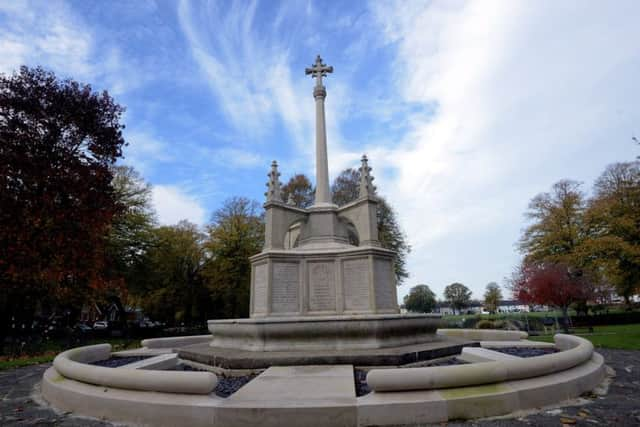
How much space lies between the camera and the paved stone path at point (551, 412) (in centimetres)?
459

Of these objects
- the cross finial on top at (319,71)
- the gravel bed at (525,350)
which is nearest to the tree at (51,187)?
the cross finial on top at (319,71)

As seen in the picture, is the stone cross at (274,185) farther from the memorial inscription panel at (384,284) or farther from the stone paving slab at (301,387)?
the stone paving slab at (301,387)

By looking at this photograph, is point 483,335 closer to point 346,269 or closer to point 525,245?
point 346,269

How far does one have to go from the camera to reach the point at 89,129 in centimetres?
1989

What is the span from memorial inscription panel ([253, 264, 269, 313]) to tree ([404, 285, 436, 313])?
96.1 m

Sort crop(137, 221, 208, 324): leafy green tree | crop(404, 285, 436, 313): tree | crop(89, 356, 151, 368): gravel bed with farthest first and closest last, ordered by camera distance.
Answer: crop(404, 285, 436, 313): tree < crop(137, 221, 208, 324): leafy green tree < crop(89, 356, 151, 368): gravel bed

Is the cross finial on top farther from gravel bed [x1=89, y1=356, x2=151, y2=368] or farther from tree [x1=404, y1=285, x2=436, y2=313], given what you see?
tree [x1=404, y1=285, x2=436, y2=313]

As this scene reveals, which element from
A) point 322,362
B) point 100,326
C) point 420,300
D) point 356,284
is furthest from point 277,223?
point 420,300

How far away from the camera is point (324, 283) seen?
38.9 ft

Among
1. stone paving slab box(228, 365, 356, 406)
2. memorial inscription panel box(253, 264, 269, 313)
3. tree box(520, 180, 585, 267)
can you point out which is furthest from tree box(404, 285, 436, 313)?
stone paving slab box(228, 365, 356, 406)

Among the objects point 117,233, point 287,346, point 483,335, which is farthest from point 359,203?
point 117,233

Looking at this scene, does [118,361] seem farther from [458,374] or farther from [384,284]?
[458,374]

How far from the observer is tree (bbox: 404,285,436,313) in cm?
10182

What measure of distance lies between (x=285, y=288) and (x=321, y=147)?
645 cm
